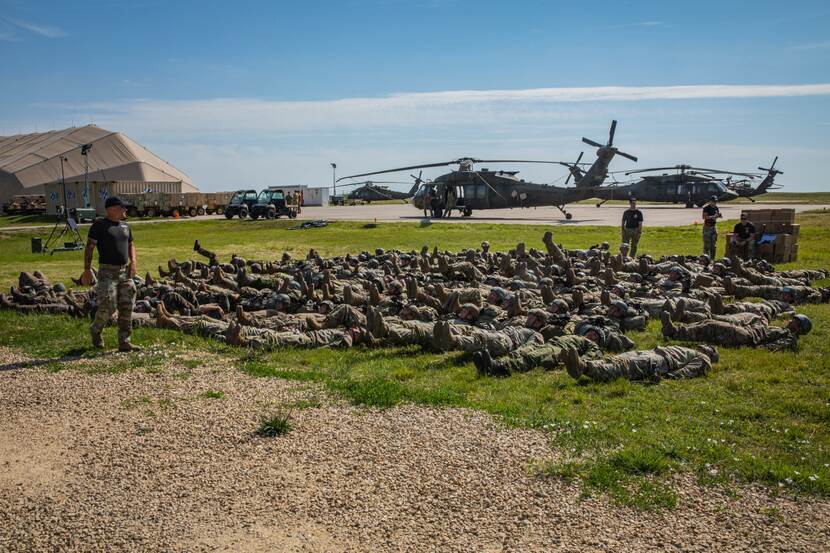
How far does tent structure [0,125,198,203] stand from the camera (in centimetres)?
8544

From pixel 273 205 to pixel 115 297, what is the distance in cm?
4539

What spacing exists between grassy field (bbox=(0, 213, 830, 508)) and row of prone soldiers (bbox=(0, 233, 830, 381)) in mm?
385

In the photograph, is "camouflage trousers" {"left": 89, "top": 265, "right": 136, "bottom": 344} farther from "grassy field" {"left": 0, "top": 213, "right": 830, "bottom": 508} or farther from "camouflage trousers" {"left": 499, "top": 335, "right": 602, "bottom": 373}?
"camouflage trousers" {"left": 499, "top": 335, "right": 602, "bottom": 373}

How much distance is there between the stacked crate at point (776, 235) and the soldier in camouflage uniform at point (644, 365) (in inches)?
614

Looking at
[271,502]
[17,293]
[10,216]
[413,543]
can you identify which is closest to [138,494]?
[271,502]

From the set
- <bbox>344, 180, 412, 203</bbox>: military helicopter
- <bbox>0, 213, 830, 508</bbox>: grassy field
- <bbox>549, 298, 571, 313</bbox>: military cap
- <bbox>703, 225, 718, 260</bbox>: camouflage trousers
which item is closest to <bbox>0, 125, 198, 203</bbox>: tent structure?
<bbox>344, 180, 412, 203</bbox>: military helicopter

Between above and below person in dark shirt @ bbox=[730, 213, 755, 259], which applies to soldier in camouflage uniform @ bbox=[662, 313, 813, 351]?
below

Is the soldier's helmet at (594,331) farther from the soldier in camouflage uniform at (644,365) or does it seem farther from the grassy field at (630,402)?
the soldier in camouflage uniform at (644,365)

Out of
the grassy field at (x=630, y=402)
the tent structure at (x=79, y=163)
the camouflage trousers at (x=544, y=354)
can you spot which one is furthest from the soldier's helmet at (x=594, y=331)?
the tent structure at (x=79, y=163)

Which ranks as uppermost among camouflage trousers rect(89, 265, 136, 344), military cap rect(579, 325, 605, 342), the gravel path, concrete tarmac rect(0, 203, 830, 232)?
concrete tarmac rect(0, 203, 830, 232)

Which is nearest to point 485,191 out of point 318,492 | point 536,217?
point 536,217

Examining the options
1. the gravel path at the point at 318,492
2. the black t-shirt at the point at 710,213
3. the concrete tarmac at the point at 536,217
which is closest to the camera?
the gravel path at the point at 318,492

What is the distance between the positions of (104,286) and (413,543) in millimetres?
8492

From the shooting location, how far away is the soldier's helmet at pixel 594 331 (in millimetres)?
12188
